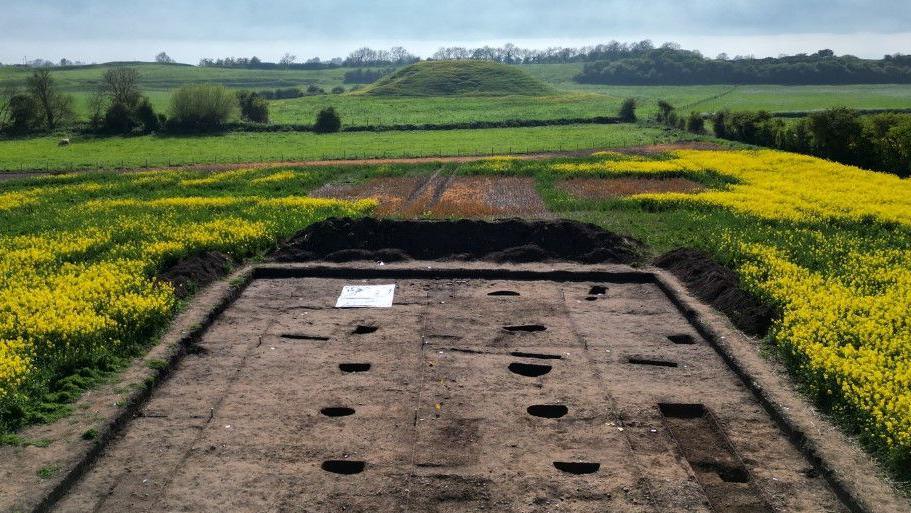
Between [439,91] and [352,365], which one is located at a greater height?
[439,91]

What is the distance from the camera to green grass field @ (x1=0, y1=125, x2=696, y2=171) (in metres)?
49.7

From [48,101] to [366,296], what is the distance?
66.0 meters

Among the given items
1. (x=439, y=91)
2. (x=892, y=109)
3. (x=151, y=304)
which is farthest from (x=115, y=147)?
(x=892, y=109)

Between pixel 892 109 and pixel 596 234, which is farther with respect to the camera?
pixel 892 109

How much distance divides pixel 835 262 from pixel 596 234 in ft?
18.8

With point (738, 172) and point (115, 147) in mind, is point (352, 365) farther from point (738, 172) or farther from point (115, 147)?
point (115, 147)

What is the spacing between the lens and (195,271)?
17109 mm

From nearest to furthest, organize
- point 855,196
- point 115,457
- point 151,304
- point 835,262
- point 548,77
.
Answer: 1. point 115,457
2. point 151,304
3. point 835,262
4. point 855,196
5. point 548,77

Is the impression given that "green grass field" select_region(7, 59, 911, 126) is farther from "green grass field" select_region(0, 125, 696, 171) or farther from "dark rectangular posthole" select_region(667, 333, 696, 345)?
"dark rectangular posthole" select_region(667, 333, 696, 345)

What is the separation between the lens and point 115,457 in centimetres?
950

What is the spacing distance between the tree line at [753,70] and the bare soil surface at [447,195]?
12316cm

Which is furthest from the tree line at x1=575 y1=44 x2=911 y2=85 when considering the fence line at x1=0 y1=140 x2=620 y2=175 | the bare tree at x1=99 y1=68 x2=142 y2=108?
the bare tree at x1=99 y1=68 x2=142 y2=108

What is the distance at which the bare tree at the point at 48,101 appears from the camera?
6912 cm

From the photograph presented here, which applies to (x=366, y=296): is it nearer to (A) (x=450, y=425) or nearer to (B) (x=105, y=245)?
(A) (x=450, y=425)
